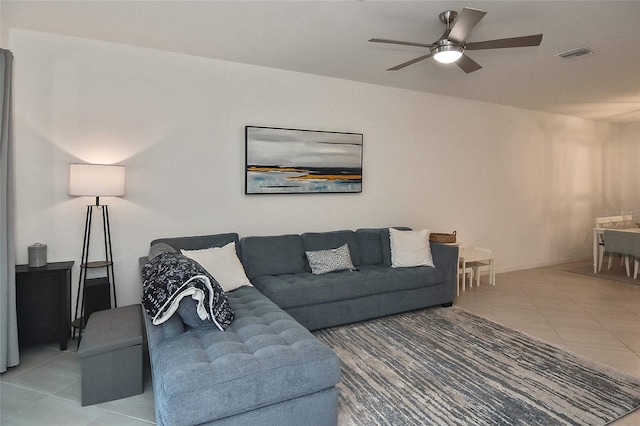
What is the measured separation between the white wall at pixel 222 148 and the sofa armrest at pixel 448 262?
0.95m

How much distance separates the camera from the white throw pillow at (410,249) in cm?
406

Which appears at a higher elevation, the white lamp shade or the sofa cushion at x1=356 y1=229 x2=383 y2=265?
the white lamp shade

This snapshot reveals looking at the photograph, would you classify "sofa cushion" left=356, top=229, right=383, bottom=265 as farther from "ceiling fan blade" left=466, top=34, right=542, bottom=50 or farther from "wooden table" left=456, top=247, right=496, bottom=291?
"ceiling fan blade" left=466, top=34, right=542, bottom=50

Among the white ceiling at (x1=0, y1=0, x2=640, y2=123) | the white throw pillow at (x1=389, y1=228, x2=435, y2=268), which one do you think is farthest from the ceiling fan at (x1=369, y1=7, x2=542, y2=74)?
the white throw pillow at (x1=389, y1=228, x2=435, y2=268)

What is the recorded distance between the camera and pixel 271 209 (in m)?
4.12

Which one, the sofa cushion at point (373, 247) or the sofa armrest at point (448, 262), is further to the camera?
the sofa cushion at point (373, 247)

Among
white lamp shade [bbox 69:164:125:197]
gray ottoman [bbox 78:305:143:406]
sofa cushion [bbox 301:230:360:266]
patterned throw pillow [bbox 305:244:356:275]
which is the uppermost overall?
white lamp shade [bbox 69:164:125:197]

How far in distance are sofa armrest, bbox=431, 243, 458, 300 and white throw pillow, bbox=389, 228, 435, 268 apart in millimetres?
86

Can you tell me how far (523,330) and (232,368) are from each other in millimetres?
2898

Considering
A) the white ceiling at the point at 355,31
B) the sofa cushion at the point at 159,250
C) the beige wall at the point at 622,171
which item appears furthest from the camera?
the beige wall at the point at 622,171

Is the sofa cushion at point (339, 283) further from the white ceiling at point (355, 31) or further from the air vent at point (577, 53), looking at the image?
the air vent at point (577, 53)

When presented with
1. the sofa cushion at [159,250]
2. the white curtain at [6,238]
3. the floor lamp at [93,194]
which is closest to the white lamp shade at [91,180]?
the floor lamp at [93,194]

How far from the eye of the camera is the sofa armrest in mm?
4031

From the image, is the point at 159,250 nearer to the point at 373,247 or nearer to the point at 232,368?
the point at 232,368
